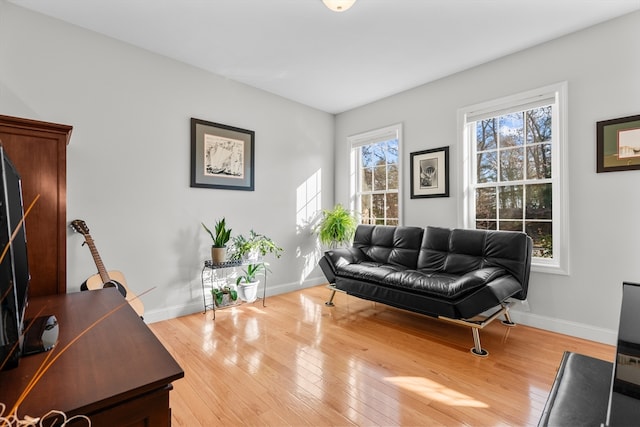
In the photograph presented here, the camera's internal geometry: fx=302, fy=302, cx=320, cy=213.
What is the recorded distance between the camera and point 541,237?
114 inches

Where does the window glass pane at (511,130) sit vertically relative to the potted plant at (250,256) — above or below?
above

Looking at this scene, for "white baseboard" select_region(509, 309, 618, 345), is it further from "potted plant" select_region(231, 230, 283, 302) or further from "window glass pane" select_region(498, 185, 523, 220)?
"potted plant" select_region(231, 230, 283, 302)

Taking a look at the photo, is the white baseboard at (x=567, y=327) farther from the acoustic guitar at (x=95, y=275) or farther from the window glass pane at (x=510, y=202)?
the acoustic guitar at (x=95, y=275)

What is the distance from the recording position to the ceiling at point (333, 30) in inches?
91.7

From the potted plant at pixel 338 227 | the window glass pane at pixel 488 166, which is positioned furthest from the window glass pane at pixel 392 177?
the window glass pane at pixel 488 166

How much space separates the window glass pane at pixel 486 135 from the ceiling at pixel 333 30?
0.64m

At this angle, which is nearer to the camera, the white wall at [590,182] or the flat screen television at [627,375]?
the flat screen television at [627,375]

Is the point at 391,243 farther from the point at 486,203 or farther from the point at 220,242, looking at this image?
the point at 220,242

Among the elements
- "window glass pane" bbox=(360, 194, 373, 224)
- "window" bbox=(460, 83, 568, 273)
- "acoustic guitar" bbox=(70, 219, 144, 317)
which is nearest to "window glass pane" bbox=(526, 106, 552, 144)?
"window" bbox=(460, 83, 568, 273)

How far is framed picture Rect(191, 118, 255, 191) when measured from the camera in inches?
129

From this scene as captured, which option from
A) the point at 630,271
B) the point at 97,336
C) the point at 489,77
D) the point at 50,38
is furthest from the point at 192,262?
the point at 630,271

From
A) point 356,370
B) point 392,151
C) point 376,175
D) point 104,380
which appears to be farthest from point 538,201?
point 104,380

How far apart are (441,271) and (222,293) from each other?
2323mm

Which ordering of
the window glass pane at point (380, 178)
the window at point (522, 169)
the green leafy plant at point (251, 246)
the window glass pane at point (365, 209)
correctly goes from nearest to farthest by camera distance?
the window at point (522, 169) < the green leafy plant at point (251, 246) < the window glass pane at point (380, 178) < the window glass pane at point (365, 209)
